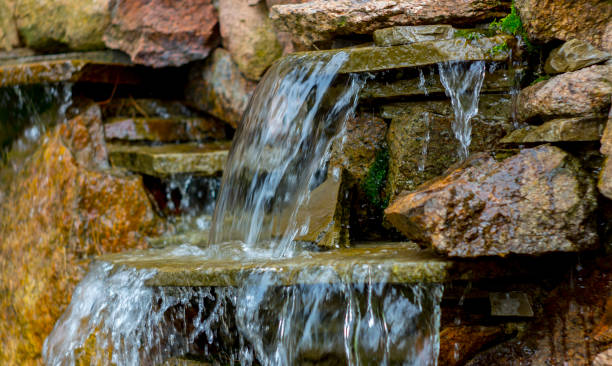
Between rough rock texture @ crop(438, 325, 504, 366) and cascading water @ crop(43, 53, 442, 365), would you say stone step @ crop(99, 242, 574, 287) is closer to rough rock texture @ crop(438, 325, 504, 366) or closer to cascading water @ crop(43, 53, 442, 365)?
cascading water @ crop(43, 53, 442, 365)

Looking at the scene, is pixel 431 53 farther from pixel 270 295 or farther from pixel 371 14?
pixel 270 295

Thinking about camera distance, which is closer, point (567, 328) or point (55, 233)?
point (567, 328)

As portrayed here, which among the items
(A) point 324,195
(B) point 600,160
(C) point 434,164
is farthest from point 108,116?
(B) point 600,160

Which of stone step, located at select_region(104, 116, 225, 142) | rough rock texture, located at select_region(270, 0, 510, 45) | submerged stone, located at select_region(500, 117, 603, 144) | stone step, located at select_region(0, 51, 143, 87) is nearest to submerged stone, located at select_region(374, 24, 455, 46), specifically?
rough rock texture, located at select_region(270, 0, 510, 45)

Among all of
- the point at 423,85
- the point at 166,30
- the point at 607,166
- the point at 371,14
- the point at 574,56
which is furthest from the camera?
the point at 166,30

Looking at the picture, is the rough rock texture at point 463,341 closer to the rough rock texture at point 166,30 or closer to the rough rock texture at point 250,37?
the rough rock texture at point 250,37

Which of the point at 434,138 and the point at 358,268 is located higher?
the point at 434,138

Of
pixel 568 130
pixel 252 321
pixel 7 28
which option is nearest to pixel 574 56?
pixel 568 130

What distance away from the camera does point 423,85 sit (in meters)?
2.55

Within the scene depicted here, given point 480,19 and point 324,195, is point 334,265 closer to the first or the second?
point 324,195

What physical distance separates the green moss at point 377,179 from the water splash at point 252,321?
2.45 ft

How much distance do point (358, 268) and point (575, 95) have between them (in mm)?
987

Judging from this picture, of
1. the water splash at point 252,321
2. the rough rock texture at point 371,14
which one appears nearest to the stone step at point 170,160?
the water splash at point 252,321

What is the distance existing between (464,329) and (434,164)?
0.76 meters
